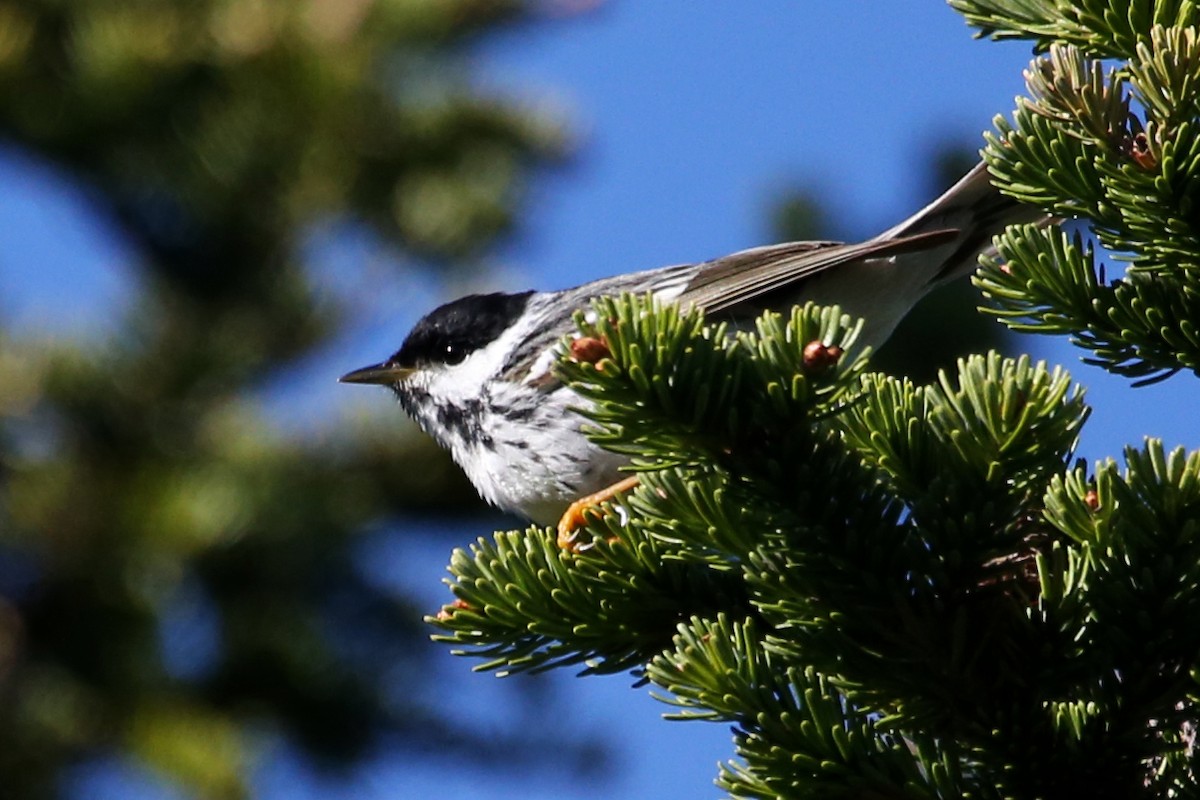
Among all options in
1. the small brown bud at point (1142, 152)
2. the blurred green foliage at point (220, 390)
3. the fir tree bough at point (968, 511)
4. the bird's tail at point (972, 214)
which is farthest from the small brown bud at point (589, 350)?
the blurred green foliage at point (220, 390)

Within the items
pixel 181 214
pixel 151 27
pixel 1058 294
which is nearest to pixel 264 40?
pixel 151 27

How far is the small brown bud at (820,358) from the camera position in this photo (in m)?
1.36

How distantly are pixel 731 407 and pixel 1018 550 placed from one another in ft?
1.15

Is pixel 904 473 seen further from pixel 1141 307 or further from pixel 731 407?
pixel 1141 307

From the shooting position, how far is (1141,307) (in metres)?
1.53

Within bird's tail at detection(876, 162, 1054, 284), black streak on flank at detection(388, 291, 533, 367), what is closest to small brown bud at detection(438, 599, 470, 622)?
bird's tail at detection(876, 162, 1054, 284)

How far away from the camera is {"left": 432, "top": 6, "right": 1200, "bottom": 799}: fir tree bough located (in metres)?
1.39

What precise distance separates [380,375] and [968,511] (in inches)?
103

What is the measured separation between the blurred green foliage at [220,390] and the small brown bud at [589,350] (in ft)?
11.9

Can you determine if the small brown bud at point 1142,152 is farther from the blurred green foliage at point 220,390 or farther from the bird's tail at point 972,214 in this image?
the blurred green foliage at point 220,390

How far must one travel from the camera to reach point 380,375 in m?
3.85

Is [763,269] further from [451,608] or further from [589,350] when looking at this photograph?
[589,350]

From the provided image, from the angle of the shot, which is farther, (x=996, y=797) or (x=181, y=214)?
(x=181, y=214)

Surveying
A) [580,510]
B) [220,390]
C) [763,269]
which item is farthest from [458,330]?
[220,390]
